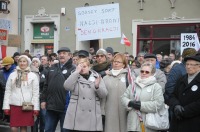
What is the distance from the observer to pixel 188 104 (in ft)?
16.4

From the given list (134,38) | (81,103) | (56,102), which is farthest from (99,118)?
(134,38)

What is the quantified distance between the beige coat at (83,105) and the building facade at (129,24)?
396 inches

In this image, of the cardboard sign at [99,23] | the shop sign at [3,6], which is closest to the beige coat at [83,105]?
the cardboard sign at [99,23]

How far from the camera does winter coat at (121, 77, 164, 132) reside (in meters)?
5.37

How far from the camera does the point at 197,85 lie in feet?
16.4

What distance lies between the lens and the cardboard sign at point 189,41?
920 centimetres

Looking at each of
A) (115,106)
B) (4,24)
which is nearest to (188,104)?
(115,106)

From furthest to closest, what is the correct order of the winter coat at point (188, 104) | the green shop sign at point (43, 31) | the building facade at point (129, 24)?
the green shop sign at point (43, 31) → the building facade at point (129, 24) → the winter coat at point (188, 104)

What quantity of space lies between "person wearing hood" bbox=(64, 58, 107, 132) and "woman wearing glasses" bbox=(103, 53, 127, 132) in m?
0.15

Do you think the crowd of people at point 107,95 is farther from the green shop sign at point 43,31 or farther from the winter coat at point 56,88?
the green shop sign at point 43,31

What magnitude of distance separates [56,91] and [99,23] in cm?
330

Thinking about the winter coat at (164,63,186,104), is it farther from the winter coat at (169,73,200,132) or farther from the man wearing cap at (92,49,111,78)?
the man wearing cap at (92,49,111,78)

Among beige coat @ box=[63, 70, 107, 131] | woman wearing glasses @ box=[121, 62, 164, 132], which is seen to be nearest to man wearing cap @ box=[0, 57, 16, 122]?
beige coat @ box=[63, 70, 107, 131]

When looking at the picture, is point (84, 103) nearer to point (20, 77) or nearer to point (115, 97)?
point (115, 97)
